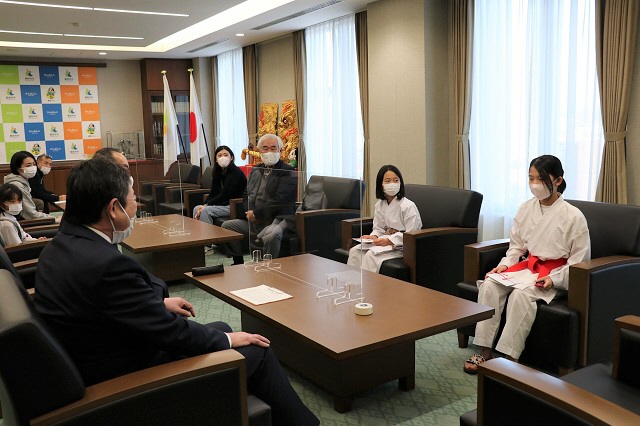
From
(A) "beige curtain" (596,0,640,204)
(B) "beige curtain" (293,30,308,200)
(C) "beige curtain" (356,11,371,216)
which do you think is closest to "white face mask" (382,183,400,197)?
(A) "beige curtain" (596,0,640,204)

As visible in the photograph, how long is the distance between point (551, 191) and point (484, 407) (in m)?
1.82

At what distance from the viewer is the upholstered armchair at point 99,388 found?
1493mm

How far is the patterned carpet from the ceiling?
14.3 feet

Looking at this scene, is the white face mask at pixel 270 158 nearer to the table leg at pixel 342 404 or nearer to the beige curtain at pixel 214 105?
the table leg at pixel 342 404

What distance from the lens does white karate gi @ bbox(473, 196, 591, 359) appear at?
3.00 meters

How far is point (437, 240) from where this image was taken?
401 cm

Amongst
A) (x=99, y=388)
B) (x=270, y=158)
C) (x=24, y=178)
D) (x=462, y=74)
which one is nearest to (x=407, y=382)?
(x=99, y=388)

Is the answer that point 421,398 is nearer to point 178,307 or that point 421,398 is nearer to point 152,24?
point 178,307

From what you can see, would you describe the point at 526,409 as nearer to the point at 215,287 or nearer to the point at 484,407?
the point at 484,407

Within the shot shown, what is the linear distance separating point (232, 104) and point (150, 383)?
876cm

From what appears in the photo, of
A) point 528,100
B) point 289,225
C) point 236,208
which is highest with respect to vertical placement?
point 528,100

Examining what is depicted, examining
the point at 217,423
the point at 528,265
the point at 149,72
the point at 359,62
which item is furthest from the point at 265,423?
the point at 149,72

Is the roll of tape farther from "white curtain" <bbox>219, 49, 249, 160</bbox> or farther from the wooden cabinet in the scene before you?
the wooden cabinet

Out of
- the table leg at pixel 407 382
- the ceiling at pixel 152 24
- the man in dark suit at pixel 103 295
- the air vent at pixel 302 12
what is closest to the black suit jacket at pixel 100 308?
the man in dark suit at pixel 103 295
